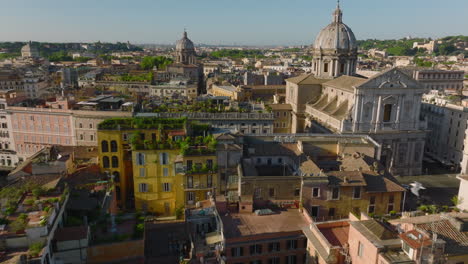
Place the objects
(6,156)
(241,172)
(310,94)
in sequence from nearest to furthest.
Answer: (241,172), (6,156), (310,94)

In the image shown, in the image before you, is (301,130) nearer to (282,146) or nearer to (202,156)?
(282,146)

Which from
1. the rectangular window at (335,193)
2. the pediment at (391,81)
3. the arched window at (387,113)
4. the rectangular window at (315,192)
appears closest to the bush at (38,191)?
the rectangular window at (315,192)

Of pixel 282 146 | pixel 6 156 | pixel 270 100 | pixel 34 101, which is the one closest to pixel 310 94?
pixel 270 100

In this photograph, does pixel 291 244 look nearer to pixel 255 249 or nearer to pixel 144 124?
pixel 255 249

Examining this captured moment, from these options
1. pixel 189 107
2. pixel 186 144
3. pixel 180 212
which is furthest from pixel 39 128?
pixel 186 144

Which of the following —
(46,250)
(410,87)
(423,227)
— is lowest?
(46,250)

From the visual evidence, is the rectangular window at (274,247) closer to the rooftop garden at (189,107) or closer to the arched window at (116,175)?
the arched window at (116,175)
